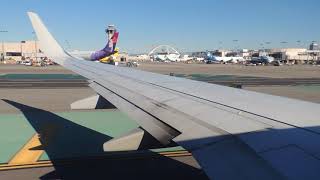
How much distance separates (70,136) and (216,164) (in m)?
10.4

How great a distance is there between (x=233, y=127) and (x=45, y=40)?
9965 millimetres

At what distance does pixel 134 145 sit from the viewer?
507 cm

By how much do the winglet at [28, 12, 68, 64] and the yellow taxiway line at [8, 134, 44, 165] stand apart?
9.68 feet

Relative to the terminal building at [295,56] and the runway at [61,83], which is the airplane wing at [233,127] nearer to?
the runway at [61,83]

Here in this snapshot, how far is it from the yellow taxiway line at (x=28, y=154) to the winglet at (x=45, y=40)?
2.95 meters

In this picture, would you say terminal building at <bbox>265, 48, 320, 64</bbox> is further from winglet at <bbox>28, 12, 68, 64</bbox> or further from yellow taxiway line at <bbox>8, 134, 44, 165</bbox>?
yellow taxiway line at <bbox>8, 134, 44, 165</bbox>

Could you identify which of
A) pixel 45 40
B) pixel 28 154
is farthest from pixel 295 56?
pixel 28 154

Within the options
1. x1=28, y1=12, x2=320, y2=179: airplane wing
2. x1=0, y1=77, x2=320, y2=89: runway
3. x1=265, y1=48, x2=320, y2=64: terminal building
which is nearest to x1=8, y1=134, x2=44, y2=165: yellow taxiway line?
x1=28, y1=12, x2=320, y2=179: airplane wing

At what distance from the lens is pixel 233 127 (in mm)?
4160

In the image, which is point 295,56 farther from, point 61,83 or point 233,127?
point 233,127

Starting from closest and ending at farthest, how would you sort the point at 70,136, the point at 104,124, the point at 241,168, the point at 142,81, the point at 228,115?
the point at 241,168
the point at 228,115
the point at 142,81
the point at 70,136
the point at 104,124

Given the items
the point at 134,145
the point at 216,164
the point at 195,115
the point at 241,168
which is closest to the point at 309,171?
the point at 241,168

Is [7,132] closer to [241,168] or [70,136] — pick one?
[70,136]

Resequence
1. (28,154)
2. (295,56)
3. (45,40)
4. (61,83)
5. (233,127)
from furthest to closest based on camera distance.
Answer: (295,56) → (61,83) → (45,40) → (28,154) → (233,127)
